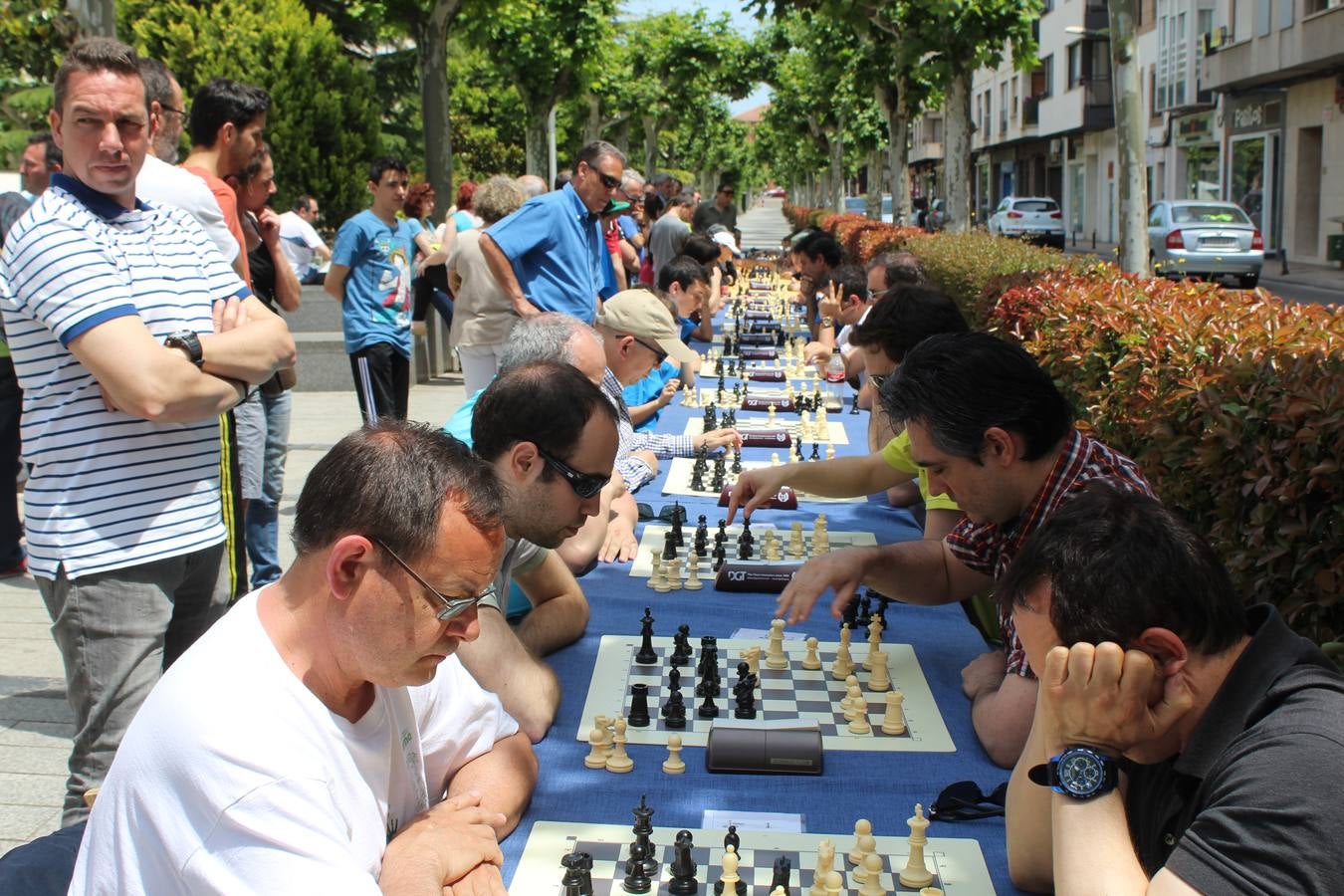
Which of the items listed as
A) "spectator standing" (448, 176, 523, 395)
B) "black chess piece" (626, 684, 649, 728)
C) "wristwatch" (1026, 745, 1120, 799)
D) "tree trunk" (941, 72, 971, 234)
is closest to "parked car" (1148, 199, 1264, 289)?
"tree trunk" (941, 72, 971, 234)

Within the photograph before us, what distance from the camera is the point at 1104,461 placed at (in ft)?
9.20

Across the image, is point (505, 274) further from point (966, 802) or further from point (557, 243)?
point (966, 802)

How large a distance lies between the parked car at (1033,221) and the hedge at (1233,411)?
28746mm

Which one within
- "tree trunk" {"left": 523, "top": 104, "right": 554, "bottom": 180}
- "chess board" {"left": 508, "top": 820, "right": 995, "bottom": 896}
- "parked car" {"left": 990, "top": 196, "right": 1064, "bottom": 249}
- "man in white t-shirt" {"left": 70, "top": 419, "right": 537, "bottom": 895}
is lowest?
"chess board" {"left": 508, "top": 820, "right": 995, "bottom": 896}

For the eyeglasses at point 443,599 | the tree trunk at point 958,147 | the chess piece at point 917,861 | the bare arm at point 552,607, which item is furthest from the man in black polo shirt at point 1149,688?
Answer: the tree trunk at point 958,147

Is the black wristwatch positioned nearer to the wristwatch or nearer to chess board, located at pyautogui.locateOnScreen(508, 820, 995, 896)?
chess board, located at pyautogui.locateOnScreen(508, 820, 995, 896)

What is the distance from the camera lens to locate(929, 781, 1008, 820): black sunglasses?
223 cm

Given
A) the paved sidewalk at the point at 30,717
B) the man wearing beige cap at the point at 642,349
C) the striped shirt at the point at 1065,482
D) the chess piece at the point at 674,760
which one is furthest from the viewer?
the man wearing beige cap at the point at 642,349

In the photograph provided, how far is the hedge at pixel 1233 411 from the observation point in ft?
9.59

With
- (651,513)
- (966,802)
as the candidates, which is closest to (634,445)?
(651,513)

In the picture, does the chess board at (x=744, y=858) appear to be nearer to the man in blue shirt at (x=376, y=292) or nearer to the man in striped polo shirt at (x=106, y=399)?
the man in striped polo shirt at (x=106, y=399)

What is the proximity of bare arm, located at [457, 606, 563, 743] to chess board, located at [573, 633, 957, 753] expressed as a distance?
0.09m

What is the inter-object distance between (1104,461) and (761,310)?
9.05 meters

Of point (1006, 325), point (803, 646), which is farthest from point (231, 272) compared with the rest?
point (1006, 325)
